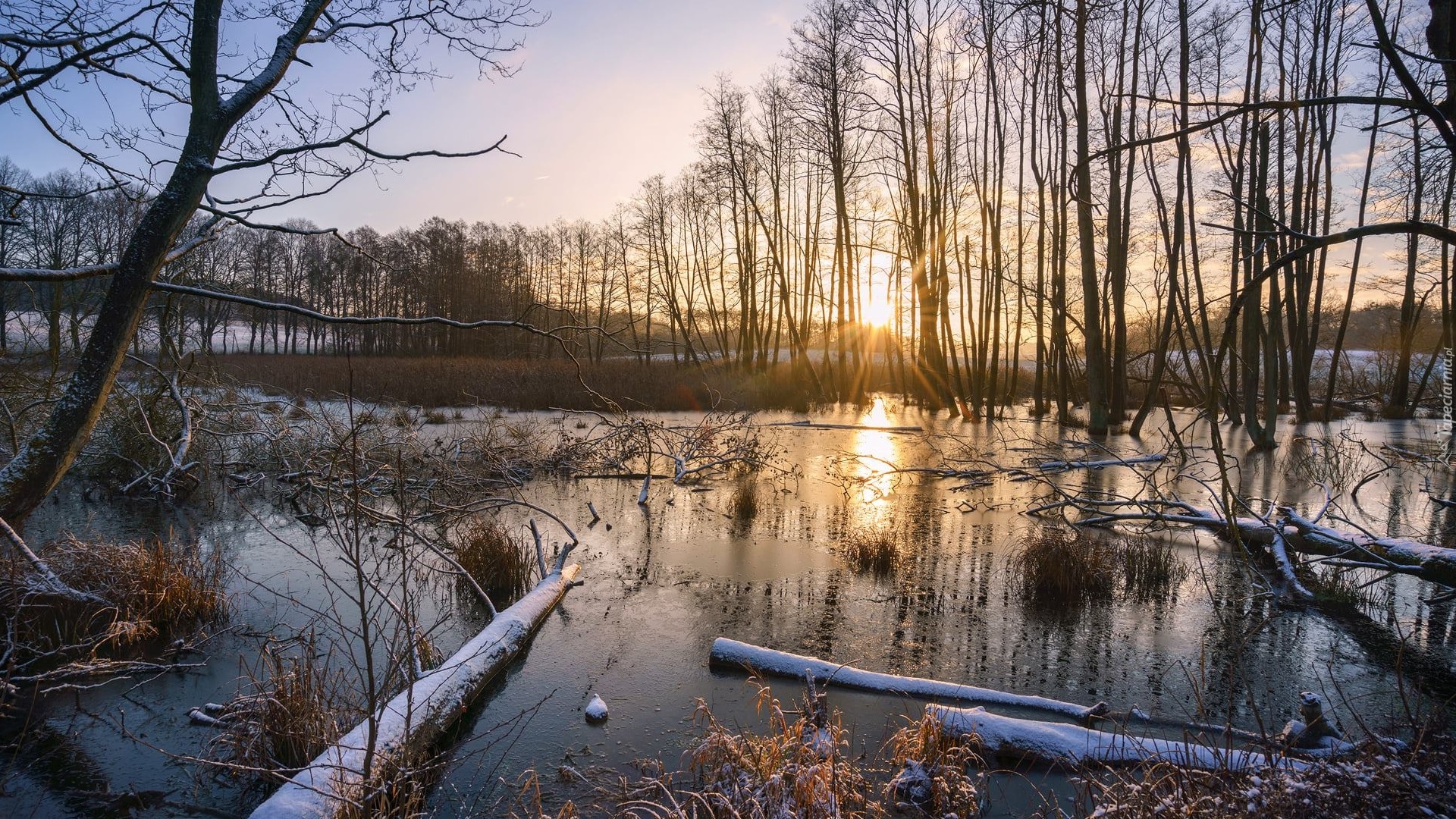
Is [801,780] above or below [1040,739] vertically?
above

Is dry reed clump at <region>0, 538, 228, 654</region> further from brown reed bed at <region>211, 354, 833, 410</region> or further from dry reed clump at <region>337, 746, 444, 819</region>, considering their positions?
brown reed bed at <region>211, 354, 833, 410</region>

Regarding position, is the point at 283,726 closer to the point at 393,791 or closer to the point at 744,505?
the point at 393,791

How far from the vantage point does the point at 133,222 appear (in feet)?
27.0

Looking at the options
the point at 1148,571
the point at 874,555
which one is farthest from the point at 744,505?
the point at 1148,571

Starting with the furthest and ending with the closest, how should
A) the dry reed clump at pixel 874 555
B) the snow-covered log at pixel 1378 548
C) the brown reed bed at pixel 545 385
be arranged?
the brown reed bed at pixel 545 385 → the dry reed clump at pixel 874 555 → the snow-covered log at pixel 1378 548

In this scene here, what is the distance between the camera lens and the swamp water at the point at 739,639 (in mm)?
3951

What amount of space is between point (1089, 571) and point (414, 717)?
5.50 meters

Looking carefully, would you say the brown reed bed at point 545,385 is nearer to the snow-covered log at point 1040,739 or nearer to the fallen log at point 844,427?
the fallen log at point 844,427

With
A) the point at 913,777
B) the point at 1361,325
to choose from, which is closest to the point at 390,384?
the point at 913,777

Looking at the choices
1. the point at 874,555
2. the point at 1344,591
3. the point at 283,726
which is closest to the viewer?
the point at 283,726

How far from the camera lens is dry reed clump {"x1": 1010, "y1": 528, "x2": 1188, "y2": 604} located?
21.2 ft

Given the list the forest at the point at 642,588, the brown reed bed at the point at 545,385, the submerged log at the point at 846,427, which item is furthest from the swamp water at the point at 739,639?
the brown reed bed at the point at 545,385

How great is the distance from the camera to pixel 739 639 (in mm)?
5656

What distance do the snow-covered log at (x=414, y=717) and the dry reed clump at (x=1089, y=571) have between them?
421 centimetres
